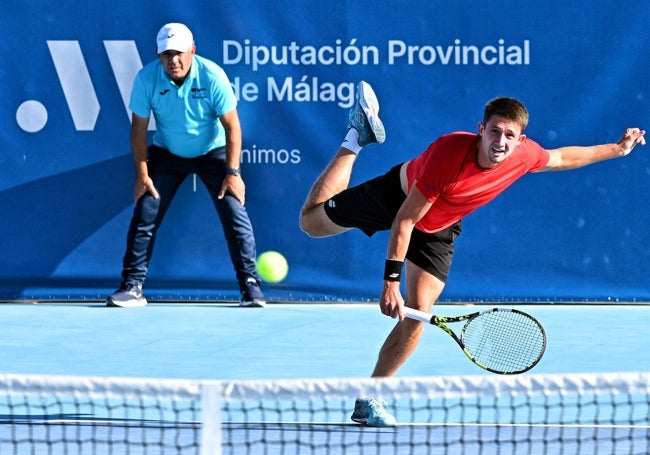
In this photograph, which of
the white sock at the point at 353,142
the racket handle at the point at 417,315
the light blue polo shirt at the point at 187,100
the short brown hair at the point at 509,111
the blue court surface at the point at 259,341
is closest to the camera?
the short brown hair at the point at 509,111

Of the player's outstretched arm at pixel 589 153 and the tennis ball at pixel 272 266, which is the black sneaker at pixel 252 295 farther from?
the player's outstretched arm at pixel 589 153

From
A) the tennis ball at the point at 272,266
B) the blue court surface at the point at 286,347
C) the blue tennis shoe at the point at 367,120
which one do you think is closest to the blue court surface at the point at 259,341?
the blue court surface at the point at 286,347

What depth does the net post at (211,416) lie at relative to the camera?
11.1ft

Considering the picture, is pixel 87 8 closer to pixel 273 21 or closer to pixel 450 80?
pixel 273 21

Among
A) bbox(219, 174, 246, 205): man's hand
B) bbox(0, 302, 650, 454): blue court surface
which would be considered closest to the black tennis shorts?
bbox(0, 302, 650, 454): blue court surface

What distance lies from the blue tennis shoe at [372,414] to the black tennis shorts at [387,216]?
1.94ft

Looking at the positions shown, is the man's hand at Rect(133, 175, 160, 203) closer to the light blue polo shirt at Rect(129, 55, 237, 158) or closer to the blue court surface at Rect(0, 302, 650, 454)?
the light blue polo shirt at Rect(129, 55, 237, 158)

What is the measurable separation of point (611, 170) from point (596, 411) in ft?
11.7

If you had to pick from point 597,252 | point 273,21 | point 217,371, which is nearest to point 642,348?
Result: point 597,252

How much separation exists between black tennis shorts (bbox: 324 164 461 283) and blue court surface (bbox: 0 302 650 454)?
657 mm

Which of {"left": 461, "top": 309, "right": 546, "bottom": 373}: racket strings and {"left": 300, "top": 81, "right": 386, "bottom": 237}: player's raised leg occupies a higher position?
{"left": 300, "top": 81, "right": 386, "bottom": 237}: player's raised leg

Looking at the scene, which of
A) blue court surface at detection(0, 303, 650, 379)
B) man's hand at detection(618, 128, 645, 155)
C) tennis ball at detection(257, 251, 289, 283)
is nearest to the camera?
man's hand at detection(618, 128, 645, 155)

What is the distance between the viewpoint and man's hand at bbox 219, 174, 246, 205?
836 centimetres

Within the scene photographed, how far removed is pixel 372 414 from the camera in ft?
16.3
